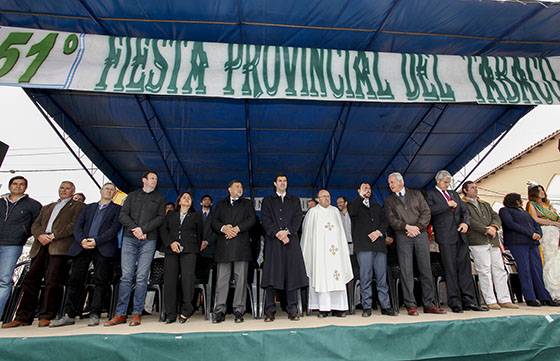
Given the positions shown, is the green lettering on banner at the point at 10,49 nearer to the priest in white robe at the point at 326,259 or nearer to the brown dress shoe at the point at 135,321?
the brown dress shoe at the point at 135,321

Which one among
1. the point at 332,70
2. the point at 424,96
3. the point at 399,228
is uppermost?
the point at 332,70

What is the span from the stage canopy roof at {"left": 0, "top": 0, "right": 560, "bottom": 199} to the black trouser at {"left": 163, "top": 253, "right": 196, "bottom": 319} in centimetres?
266

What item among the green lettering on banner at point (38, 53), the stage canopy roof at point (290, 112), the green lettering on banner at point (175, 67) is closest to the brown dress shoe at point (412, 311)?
the stage canopy roof at point (290, 112)

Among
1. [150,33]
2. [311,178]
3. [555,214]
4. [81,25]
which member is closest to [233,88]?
[150,33]

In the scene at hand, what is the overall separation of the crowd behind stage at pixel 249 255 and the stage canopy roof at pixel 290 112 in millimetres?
1833

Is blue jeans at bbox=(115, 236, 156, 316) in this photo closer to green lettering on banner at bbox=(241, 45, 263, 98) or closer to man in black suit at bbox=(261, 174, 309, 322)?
man in black suit at bbox=(261, 174, 309, 322)

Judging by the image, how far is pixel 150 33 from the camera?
4.21m

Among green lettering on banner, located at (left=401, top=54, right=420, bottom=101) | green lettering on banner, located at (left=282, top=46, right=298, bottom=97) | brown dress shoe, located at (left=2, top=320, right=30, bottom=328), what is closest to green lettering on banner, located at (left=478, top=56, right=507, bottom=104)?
green lettering on banner, located at (left=401, top=54, right=420, bottom=101)

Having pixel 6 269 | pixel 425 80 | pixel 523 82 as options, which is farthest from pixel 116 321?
pixel 523 82

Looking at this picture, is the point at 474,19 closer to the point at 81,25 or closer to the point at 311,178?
the point at 81,25

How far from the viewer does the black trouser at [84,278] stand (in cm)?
320

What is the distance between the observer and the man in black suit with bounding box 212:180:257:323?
128 inches

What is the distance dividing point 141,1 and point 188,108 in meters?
2.79

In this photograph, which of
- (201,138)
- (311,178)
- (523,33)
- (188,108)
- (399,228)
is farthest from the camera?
(311,178)
